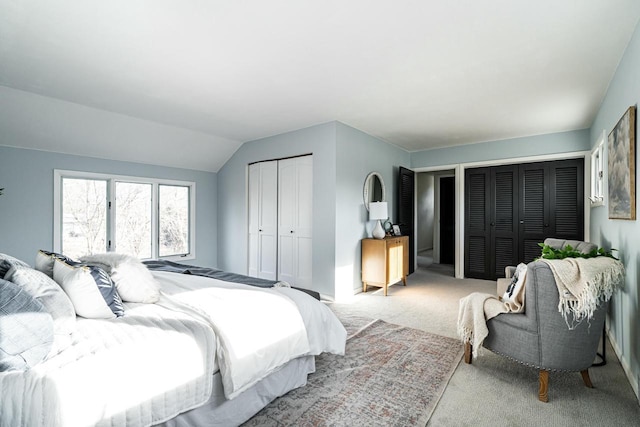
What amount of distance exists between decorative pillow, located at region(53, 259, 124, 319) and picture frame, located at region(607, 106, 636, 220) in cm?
330

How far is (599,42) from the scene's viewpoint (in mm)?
2305

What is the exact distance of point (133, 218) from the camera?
4934 millimetres

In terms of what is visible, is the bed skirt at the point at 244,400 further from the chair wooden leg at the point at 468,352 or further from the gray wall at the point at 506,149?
the gray wall at the point at 506,149

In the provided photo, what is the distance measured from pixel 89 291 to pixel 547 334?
8.91 ft

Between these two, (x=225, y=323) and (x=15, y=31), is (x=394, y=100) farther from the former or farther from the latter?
(x=15, y=31)


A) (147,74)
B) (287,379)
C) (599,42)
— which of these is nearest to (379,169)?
(599,42)

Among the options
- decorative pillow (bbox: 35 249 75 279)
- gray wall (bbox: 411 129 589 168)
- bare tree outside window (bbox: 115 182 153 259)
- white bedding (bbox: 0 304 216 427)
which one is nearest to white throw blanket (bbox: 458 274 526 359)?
white bedding (bbox: 0 304 216 427)

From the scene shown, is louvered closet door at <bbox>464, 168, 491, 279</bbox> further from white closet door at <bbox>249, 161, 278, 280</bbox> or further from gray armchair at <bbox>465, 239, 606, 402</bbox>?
gray armchair at <bbox>465, 239, 606, 402</bbox>

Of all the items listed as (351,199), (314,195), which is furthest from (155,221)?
(351,199)

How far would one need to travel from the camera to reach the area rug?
181 centimetres

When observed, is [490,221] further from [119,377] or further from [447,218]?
[119,377]

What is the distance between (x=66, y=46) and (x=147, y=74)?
60 cm

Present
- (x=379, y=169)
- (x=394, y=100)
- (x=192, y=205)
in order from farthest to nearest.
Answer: (x=192, y=205) < (x=379, y=169) < (x=394, y=100)

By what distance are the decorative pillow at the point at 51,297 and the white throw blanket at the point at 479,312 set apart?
2376mm
